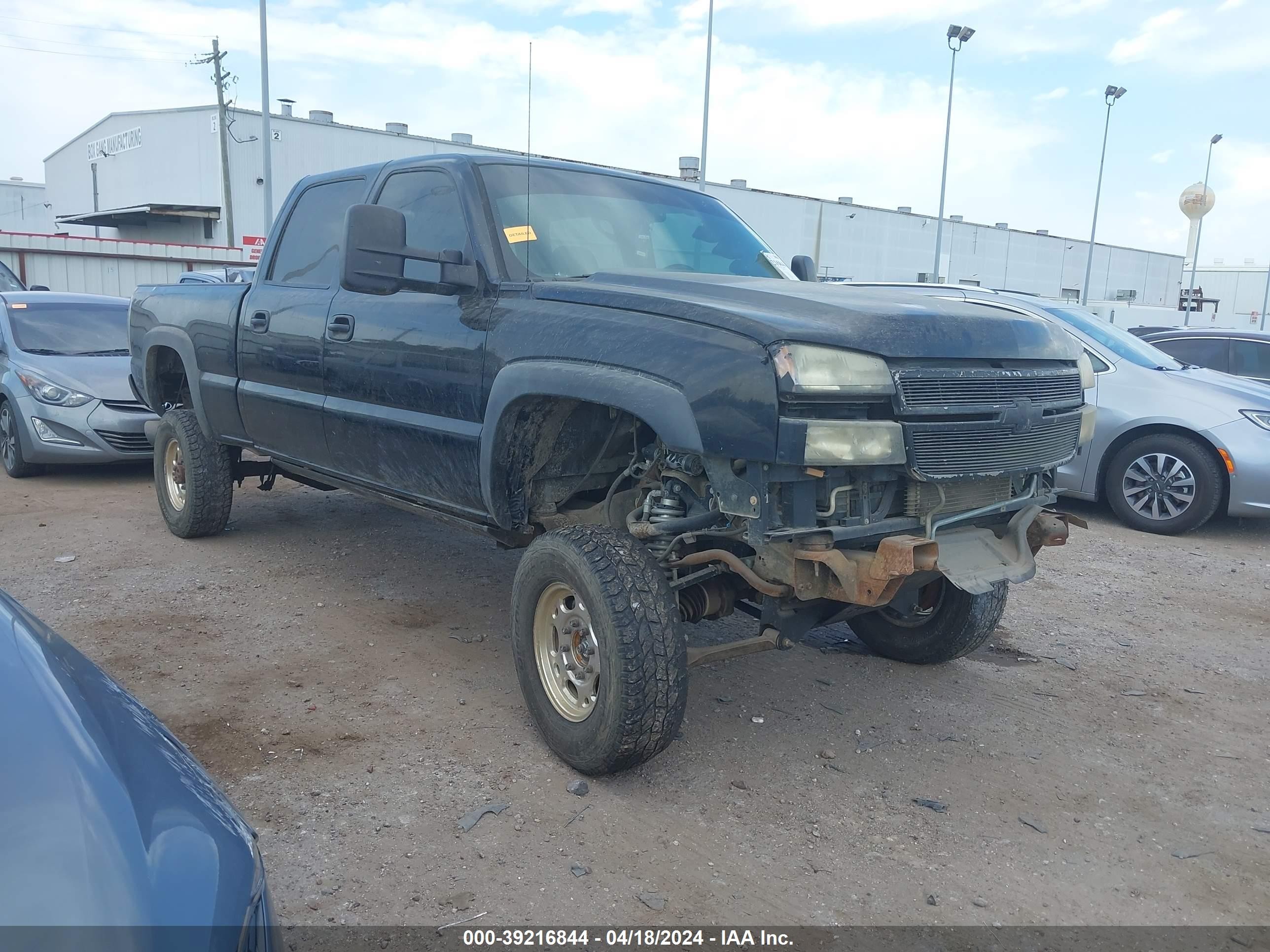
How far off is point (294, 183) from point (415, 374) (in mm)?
25200

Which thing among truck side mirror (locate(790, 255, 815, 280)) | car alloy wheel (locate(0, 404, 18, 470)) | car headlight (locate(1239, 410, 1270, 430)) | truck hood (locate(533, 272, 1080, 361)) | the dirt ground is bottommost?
the dirt ground

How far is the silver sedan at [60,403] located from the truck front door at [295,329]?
3274 millimetres

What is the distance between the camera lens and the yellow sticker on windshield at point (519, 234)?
12.8 feet

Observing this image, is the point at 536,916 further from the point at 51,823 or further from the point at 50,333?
the point at 50,333

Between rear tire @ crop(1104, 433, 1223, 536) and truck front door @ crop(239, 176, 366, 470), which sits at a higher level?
truck front door @ crop(239, 176, 366, 470)

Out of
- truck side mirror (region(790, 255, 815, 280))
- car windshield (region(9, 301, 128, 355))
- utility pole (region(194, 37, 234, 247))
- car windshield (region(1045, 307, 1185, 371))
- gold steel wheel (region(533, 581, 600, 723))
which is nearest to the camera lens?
gold steel wheel (region(533, 581, 600, 723))

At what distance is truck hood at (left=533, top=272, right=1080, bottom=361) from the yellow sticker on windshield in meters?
0.32

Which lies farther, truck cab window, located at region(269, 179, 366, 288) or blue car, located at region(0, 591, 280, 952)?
truck cab window, located at region(269, 179, 366, 288)

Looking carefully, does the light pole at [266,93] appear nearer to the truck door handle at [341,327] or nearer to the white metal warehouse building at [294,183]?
the white metal warehouse building at [294,183]

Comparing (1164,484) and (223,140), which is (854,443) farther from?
(223,140)

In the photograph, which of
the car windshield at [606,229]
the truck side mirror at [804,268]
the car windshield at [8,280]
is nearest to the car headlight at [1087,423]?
the car windshield at [606,229]

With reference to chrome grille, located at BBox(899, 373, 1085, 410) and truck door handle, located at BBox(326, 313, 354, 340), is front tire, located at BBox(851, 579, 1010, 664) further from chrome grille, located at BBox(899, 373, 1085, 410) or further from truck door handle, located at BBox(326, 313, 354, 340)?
truck door handle, located at BBox(326, 313, 354, 340)

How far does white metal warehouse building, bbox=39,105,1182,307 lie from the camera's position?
36.5 metres

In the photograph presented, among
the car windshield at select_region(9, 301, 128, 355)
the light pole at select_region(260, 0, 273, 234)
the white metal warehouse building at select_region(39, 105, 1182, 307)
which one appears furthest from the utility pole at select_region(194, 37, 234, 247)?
the car windshield at select_region(9, 301, 128, 355)
